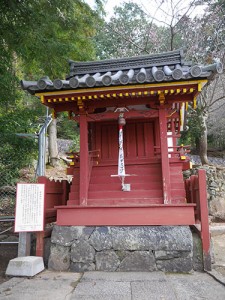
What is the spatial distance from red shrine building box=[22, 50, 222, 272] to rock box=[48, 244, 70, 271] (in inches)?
20.9

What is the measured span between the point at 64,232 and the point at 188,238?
2507 mm

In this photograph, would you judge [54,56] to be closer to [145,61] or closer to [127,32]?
[145,61]

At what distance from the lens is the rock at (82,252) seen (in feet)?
17.7

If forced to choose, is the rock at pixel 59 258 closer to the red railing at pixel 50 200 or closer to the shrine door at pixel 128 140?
the red railing at pixel 50 200

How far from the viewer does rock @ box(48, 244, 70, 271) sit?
5.44 m

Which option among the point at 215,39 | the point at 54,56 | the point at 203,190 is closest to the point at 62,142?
the point at 215,39

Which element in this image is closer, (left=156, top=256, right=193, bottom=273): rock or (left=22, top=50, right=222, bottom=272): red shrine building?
(left=156, top=256, right=193, bottom=273): rock

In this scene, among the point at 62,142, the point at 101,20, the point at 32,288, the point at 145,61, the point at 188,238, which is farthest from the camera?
the point at 62,142

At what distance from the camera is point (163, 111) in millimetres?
5957

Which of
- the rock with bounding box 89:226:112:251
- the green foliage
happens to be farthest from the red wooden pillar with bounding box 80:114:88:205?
the green foliage

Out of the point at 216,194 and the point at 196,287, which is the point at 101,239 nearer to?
the point at 196,287

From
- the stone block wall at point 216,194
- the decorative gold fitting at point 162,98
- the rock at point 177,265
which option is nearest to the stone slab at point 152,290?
the rock at point 177,265

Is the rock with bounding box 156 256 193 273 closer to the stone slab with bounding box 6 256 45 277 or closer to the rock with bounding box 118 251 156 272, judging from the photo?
the rock with bounding box 118 251 156 272

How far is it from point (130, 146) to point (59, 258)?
3059 millimetres
